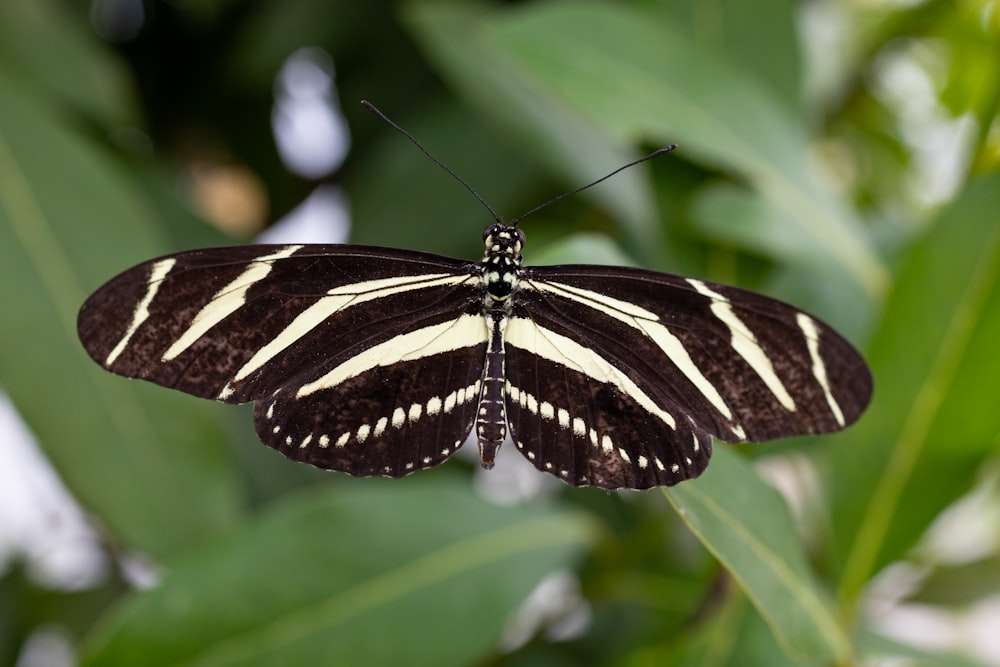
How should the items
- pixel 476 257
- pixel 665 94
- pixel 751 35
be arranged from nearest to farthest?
pixel 665 94, pixel 751 35, pixel 476 257

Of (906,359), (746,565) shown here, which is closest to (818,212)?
(906,359)

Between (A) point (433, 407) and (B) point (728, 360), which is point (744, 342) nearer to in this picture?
(B) point (728, 360)

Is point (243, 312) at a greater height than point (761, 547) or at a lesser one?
greater

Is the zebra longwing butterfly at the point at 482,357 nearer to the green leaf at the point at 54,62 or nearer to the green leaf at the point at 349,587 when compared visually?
the green leaf at the point at 349,587

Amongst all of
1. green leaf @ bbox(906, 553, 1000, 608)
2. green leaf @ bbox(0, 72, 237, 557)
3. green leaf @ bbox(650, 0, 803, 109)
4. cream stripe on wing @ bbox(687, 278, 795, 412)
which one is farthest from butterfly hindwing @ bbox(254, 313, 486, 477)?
green leaf @ bbox(906, 553, 1000, 608)

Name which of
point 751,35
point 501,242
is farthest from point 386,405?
point 751,35

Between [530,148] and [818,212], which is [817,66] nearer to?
[818,212]

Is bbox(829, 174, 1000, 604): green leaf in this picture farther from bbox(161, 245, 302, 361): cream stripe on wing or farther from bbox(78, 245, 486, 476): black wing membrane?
bbox(161, 245, 302, 361): cream stripe on wing
